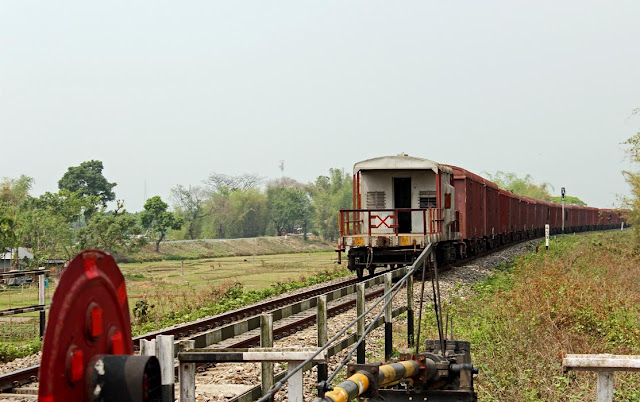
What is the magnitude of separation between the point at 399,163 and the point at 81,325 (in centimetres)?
1816

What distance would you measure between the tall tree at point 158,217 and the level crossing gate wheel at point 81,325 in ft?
259

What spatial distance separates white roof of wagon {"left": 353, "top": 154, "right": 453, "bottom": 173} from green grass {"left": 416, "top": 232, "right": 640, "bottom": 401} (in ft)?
14.7

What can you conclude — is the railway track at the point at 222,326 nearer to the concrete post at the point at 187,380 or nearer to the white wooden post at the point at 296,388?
the concrete post at the point at 187,380

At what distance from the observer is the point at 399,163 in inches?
805

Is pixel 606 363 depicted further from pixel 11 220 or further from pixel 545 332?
pixel 11 220

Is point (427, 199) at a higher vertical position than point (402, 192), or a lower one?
lower

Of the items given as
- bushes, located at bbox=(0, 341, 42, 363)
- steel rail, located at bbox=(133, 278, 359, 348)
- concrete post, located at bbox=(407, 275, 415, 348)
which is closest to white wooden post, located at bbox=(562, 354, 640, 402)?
concrete post, located at bbox=(407, 275, 415, 348)

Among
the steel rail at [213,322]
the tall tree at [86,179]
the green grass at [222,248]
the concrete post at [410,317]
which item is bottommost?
the green grass at [222,248]

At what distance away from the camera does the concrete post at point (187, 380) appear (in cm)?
416

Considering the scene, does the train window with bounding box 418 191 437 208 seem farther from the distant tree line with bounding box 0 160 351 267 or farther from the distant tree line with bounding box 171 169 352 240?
the distant tree line with bounding box 171 169 352 240

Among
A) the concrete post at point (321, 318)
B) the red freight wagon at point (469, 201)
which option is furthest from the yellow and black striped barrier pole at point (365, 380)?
the red freight wagon at point (469, 201)

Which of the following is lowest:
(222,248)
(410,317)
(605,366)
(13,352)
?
(222,248)

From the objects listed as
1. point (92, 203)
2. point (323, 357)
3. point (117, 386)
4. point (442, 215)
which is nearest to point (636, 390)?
point (323, 357)

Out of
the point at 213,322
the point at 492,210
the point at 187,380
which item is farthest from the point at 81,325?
the point at 492,210
